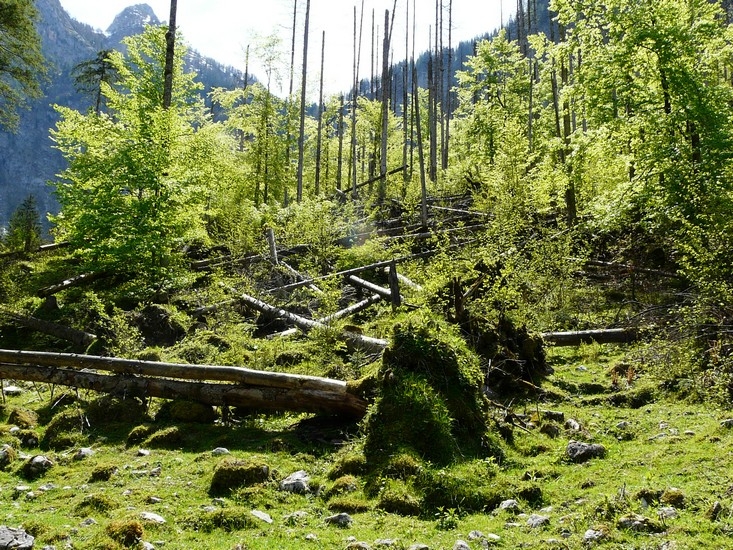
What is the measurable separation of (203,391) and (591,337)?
7.80m

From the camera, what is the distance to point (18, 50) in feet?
70.3

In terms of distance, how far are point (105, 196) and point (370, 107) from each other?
2720 cm

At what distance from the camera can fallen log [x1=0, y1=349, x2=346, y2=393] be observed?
319 inches

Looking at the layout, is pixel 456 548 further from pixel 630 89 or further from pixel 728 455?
pixel 630 89

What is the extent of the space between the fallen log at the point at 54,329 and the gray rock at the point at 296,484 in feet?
30.2

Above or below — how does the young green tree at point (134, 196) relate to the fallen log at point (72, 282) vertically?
above

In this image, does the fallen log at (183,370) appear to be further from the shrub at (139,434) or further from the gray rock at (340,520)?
the gray rock at (340,520)

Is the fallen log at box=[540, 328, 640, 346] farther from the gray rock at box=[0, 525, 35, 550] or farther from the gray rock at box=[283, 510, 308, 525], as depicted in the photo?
the gray rock at box=[0, 525, 35, 550]

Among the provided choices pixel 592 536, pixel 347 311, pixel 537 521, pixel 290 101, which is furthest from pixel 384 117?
pixel 592 536

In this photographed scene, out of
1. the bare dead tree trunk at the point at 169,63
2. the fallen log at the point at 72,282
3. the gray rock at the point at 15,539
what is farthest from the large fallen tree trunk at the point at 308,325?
the bare dead tree trunk at the point at 169,63

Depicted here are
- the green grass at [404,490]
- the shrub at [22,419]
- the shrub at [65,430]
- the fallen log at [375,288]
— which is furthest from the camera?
the fallen log at [375,288]

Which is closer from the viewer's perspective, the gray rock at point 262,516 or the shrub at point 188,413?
the gray rock at point 262,516

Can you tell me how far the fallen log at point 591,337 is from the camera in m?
11.0

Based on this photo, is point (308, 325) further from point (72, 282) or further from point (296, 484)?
point (72, 282)
